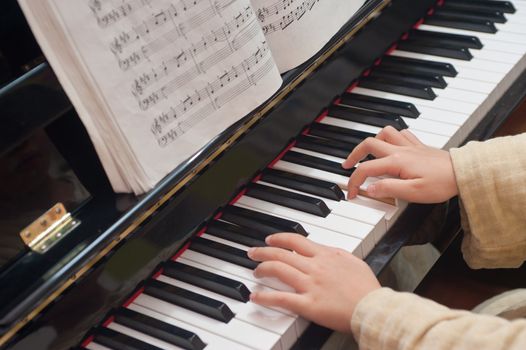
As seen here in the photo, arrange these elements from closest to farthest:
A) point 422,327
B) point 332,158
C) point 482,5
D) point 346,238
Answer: point 422,327
point 346,238
point 332,158
point 482,5

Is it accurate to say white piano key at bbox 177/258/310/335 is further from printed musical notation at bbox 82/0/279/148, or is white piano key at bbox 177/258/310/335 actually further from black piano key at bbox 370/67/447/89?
black piano key at bbox 370/67/447/89

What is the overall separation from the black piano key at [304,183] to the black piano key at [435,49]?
24.0 inches

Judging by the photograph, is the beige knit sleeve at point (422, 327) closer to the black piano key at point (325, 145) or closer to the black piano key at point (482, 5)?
the black piano key at point (325, 145)

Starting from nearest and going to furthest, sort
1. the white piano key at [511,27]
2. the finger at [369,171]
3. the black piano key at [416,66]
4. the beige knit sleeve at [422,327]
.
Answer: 1. the beige knit sleeve at [422,327]
2. the finger at [369,171]
3. the black piano key at [416,66]
4. the white piano key at [511,27]

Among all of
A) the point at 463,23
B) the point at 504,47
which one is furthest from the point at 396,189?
the point at 463,23

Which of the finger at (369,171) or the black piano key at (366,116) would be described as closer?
the finger at (369,171)

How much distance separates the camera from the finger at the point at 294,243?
1384 millimetres

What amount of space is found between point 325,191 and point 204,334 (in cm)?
43

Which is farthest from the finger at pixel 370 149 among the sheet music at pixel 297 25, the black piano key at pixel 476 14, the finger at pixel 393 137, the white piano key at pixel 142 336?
the black piano key at pixel 476 14

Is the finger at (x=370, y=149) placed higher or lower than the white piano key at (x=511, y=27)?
higher

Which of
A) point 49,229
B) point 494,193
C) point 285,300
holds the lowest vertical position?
point 494,193

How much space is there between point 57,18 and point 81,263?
43cm

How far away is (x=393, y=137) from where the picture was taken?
1598 mm

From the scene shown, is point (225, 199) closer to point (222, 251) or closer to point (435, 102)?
point (222, 251)
